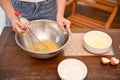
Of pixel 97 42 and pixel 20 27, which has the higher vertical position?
pixel 20 27

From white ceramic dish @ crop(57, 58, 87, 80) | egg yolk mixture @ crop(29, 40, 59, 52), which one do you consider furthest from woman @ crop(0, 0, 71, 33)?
white ceramic dish @ crop(57, 58, 87, 80)

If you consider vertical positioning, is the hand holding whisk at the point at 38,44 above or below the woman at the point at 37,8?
below

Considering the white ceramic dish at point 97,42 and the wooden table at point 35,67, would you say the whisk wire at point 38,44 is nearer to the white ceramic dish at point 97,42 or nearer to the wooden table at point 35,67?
the wooden table at point 35,67

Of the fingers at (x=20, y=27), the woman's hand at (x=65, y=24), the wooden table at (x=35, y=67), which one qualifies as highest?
the fingers at (x=20, y=27)

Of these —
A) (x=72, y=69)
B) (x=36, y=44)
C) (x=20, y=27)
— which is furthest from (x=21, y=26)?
(x=72, y=69)

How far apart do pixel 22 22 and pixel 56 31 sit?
22 cm

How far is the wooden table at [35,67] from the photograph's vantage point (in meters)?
0.86

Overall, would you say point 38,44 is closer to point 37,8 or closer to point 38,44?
point 38,44

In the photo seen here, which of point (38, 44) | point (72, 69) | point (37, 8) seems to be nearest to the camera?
point (72, 69)

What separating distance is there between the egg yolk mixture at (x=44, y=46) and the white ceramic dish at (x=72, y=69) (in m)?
0.11

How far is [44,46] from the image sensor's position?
3.17ft

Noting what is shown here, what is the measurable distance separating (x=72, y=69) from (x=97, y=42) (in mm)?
231

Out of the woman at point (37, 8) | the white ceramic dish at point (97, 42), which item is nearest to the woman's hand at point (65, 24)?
the woman at point (37, 8)

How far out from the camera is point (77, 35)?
109cm
